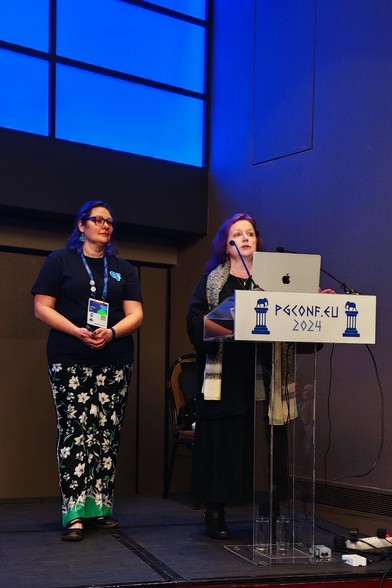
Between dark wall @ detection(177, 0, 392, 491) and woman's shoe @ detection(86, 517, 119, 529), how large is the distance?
4.17 ft

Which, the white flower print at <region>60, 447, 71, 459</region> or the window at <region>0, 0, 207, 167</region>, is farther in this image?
the window at <region>0, 0, 207, 167</region>

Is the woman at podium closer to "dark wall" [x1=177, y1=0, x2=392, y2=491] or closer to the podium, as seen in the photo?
the podium

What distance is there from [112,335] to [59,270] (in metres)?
0.37

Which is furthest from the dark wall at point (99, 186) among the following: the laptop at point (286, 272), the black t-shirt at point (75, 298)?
the laptop at point (286, 272)

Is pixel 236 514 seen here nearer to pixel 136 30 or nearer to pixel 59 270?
pixel 59 270

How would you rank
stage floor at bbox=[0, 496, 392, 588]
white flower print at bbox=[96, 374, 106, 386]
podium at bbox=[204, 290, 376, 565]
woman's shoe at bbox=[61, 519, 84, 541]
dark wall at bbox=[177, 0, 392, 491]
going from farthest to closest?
1. dark wall at bbox=[177, 0, 392, 491]
2. white flower print at bbox=[96, 374, 106, 386]
3. woman's shoe at bbox=[61, 519, 84, 541]
4. podium at bbox=[204, 290, 376, 565]
5. stage floor at bbox=[0, 496, 392, 588]

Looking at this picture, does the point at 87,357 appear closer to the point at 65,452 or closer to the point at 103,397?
the point at 103,397

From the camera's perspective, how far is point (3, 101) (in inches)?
174

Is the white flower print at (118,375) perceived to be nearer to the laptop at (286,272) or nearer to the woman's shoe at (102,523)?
the woman's shoe at (102,523)

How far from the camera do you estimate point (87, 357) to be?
10.2ft

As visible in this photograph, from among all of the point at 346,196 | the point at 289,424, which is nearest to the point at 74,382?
the point at 289,424

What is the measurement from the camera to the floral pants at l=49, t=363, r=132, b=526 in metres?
3.06

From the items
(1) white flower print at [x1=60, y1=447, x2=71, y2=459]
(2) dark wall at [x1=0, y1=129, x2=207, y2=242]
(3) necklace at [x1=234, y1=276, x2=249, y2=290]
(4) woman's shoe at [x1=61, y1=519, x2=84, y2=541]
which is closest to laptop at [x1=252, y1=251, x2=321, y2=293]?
(3) necklace at [x1=234, y1=276, x2=249, y2=290]

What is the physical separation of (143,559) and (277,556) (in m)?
0.50
